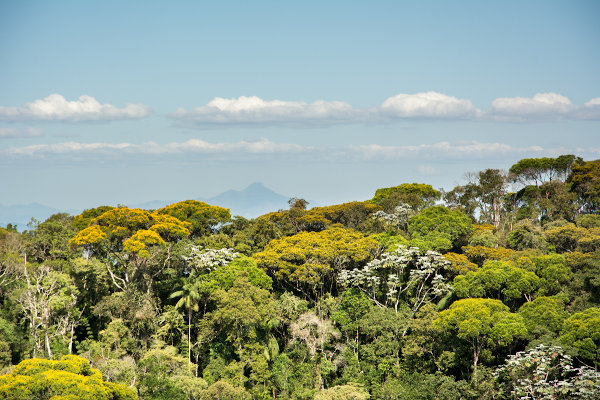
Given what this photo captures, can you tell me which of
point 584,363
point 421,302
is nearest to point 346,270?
point 421,302

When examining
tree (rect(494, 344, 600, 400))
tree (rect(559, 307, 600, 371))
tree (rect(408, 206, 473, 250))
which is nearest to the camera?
tree (rect(494, 344, 600, 400))

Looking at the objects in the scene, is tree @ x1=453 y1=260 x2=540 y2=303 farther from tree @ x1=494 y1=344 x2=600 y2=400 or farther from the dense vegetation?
tree @ x1=494 y1=344 x2=600 y2=400

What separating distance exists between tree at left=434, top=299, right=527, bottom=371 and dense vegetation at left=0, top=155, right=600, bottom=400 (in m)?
0.08

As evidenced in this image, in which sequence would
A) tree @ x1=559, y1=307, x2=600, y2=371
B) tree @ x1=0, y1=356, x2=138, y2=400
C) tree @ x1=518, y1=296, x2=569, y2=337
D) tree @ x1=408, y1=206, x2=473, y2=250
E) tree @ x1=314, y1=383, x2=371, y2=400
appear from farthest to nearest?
tree @ x1=408, y1=206, x2=473, y2=250
tree @ x1=518, y1=296, x2=569, y2=337
tree @ x1=314, y1=383, x2=371, y2=400
tree @ x1=559, y1=307, x2=600, y2=371
tree @ x1=0, y1=356, x2=138, y2=400

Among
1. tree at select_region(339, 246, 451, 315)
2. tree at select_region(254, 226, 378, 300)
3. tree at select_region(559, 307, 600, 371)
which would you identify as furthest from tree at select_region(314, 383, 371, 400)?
tree at select_region(559, 307, 600, 371)

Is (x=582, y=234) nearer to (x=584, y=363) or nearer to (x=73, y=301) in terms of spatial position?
(x=584, y=363)

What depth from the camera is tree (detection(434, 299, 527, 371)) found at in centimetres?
2936

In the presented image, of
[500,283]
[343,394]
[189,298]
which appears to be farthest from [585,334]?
[189,298]

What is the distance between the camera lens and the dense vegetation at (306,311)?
95.3ft

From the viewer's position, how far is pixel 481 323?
98.7 ft

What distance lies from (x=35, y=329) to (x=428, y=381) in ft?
Answer: 73.3

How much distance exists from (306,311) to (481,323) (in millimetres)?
10896

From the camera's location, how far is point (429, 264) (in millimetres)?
36250

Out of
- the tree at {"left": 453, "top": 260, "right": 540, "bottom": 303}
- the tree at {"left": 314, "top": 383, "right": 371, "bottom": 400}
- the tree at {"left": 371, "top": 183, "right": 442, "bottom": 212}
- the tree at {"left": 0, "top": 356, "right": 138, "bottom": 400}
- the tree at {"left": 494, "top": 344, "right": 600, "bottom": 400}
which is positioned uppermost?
the tree at {"left": 371, "top": 183, "right": 442, "bottom": 212}
